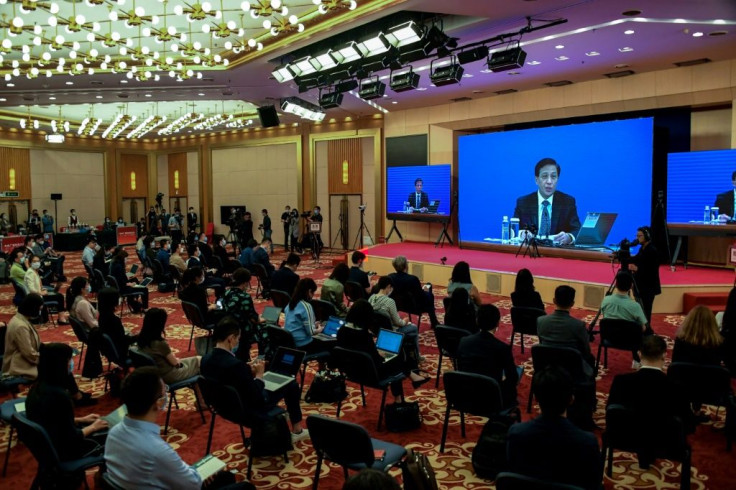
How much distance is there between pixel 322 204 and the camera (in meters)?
21.0

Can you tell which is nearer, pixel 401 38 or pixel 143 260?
pixel 401 38

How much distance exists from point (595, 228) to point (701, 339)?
8633 millimetres

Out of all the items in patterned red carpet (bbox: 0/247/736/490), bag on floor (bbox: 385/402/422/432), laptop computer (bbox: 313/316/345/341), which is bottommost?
patterned red carpet (bbox: 0/247/736/490)

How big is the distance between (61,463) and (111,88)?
11.7 m

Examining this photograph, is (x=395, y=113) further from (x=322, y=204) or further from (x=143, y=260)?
(x=143, y=260)

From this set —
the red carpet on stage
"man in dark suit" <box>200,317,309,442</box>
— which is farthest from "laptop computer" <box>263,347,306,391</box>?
the red carpet on stage

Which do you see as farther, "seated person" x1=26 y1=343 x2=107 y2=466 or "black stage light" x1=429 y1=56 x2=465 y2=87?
"black stage light" x1=429 y1=56 x2=465 y2=87

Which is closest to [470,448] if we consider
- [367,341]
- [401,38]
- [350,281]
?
[367,341]

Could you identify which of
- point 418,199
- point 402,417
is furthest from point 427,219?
point 402,417

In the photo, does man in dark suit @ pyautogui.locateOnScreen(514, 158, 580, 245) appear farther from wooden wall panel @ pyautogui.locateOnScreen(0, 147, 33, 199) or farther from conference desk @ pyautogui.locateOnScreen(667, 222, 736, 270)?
wooden wall panel @ pyautogui.locateOnScreen(0, 147, 33, 199)

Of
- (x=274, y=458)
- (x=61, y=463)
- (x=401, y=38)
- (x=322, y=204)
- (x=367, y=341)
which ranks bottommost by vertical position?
(x=274, y=458)

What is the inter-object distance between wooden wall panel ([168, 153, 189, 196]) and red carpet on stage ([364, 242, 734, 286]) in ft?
43.0

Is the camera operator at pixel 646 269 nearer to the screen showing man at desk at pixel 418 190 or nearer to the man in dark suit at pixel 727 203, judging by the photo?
the man in dark suit at pixel 727 203

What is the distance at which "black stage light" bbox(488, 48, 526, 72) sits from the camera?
347 inches
